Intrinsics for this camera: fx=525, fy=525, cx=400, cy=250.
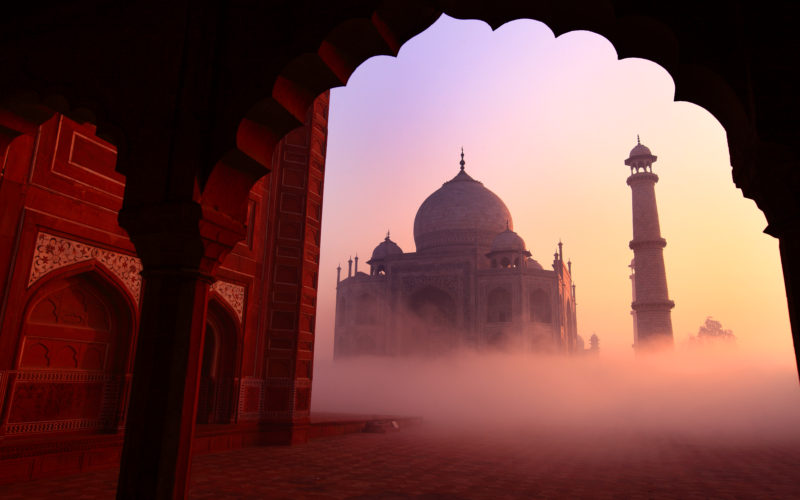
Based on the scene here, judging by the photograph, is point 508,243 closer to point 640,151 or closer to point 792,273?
point 640,151

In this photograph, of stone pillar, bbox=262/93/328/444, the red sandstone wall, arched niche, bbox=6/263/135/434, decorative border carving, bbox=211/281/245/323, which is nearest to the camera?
the red sandstone wall

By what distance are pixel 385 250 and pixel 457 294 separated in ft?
20.1

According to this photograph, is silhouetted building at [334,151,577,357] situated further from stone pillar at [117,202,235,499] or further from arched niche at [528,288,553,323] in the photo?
stone pillar at [117,202,235,499]

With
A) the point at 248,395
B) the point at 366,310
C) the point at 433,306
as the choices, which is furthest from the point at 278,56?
the point at 366,310

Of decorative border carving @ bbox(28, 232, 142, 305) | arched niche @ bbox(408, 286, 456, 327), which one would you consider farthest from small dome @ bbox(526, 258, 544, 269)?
decorative border carving @ bbox(28, 232, 142, 305)

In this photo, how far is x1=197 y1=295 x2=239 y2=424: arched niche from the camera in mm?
8555

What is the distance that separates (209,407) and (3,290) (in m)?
3.82

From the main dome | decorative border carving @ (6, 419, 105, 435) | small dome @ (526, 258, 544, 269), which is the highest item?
the main dome

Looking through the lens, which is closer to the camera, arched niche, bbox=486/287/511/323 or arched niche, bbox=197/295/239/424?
arched niche, bbox=197/295/239/424

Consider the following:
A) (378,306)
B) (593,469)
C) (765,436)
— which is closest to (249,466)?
(593,469)

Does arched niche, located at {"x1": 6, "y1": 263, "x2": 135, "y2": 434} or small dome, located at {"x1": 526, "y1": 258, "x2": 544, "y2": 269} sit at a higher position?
small dome, located at {"x1": 526, "y1": 258, "x2": 544, "y2": 269}

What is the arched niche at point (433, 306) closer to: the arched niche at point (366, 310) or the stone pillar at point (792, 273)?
the arched niche at point (366, 310)

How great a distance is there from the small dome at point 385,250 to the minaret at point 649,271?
13.8m

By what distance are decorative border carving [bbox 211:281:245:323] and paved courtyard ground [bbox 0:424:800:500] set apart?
2.28 meters
